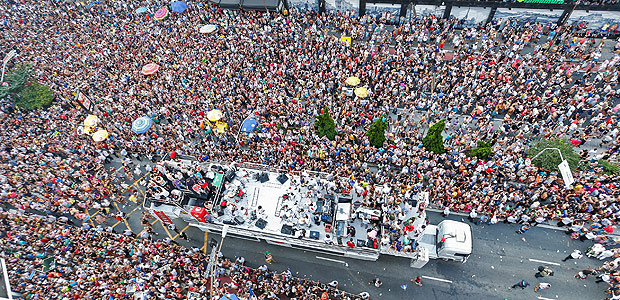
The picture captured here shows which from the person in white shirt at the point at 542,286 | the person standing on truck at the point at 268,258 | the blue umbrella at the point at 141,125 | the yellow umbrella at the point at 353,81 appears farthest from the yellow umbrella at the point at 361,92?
the blue umbrella at the point at 141,125

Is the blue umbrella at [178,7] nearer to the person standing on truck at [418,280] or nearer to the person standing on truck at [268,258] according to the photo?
the person standing on truck at [268,258]

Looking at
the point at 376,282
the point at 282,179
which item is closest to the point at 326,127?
the point at 282,179

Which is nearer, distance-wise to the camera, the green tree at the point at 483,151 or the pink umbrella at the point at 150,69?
the green tree at the point at 483,151

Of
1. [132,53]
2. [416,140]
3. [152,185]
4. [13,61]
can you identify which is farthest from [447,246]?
[13,61]

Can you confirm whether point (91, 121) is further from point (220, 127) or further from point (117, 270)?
point (117, 270)

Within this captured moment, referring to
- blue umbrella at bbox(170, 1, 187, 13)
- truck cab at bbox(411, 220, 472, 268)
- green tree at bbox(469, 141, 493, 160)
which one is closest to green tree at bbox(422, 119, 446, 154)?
green tree at bbox(469, 141, 493, 160)

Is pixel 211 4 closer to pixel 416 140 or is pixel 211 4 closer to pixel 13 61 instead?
pixel 13 61
